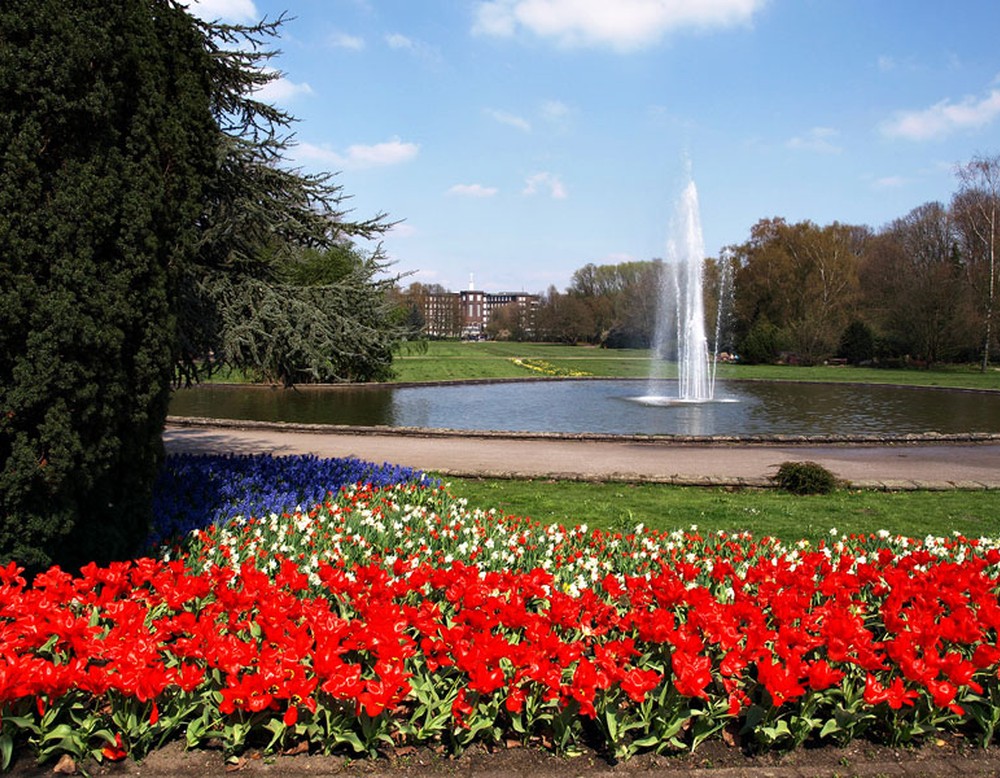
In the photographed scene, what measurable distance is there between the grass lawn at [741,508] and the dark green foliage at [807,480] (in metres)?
0.15

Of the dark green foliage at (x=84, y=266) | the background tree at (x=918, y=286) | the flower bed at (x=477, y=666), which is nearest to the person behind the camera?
the flower bed at (x=477, y=666)

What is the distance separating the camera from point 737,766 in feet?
11.3

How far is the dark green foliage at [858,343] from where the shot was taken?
5159cm

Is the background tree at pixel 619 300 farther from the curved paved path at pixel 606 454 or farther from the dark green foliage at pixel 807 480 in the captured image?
the dark green foliage at pixel 807 480

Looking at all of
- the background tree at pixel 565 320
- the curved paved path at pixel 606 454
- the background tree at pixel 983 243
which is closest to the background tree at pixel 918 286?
the background tree at pixel 983 243

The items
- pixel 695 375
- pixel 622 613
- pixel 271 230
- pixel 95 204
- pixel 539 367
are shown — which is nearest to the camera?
pixel 622 613

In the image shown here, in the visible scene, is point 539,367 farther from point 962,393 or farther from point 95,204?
point 95,204

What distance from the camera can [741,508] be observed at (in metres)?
8.70

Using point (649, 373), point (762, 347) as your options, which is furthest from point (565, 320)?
point (649, 373)

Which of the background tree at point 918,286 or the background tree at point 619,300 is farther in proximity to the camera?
the background tree at point 619,300

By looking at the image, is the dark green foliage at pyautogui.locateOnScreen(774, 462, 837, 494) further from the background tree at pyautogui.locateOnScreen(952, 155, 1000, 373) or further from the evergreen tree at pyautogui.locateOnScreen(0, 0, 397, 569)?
the background tree at pyautogui.locateOnScreen(952, 155, 1000, 373)

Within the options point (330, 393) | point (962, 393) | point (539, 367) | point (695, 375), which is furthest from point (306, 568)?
point (539, 367)

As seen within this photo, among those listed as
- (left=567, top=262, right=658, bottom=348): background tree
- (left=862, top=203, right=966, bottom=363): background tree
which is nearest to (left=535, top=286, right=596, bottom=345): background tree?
(left=567, top=262, right=658, bottom=348): background tree

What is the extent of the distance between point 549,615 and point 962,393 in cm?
3209
